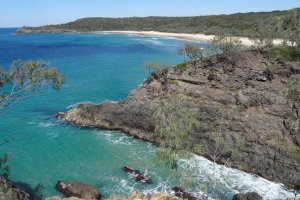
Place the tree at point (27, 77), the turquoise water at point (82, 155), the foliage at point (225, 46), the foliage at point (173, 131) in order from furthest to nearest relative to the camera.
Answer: the foliage at point (225, 46), the turquoise water at point (82, 155), the tree at point (27, 77), the foliage at point (173, 131)

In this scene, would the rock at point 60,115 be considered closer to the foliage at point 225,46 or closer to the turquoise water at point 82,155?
the turquoise water at point 82,155

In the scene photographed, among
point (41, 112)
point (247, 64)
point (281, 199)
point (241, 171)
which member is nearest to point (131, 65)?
point (41, 112)

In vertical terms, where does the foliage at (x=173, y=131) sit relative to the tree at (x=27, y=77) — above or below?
below

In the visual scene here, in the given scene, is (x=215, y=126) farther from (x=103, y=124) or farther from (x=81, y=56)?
(x=81, y=56)

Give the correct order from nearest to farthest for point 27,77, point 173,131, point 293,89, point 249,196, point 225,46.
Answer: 1. point 173,131
2. point 27,77
3. point 249,196
4. point 293,89
5. point 225,46

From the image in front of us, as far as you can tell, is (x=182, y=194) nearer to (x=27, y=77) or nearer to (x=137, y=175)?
(x=137, y=175)

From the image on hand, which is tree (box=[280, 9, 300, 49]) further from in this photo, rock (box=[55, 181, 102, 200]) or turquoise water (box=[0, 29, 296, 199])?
rock (box=[55, 181, 102, 200])

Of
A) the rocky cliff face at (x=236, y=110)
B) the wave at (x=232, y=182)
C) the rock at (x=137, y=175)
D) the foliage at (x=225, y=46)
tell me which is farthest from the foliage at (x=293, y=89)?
the rock at (x=137, y=175)

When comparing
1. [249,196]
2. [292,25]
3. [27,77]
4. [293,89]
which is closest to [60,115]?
[27,77]
